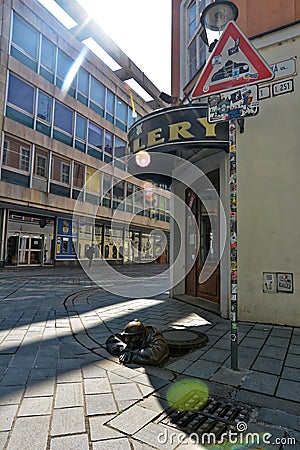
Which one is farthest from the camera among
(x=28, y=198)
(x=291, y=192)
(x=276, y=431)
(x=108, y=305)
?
(x=28, y=198)

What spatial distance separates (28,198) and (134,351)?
15.1m

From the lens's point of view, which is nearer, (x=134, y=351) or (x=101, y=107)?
(x=134, y=351)

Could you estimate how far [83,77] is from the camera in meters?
22.2

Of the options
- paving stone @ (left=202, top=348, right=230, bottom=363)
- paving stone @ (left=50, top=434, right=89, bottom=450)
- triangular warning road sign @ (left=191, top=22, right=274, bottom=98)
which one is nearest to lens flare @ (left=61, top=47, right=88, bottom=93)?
triangular warning road sign @ (left=191, top=22, right=274, bottom=98)

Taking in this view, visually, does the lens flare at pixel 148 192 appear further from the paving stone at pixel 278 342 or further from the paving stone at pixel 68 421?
the paving stone at pixel 68 421

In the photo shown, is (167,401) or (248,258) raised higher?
(248,258)

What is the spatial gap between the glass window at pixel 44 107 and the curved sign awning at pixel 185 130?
48.6 feet

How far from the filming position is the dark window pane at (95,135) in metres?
22.8

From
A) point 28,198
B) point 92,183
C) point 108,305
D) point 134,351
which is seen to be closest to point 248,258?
point 134,351

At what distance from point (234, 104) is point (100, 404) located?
2862mm

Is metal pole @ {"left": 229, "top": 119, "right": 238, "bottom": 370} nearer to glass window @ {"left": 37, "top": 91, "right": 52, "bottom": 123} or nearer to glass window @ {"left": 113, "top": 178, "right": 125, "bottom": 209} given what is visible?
glass window @ {"left": 37, "top": 91, "right": 52, "bottom": 123}

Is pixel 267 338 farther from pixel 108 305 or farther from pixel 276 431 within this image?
pixel 108 305

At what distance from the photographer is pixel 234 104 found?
3.16m

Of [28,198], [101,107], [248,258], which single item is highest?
[101,107]
